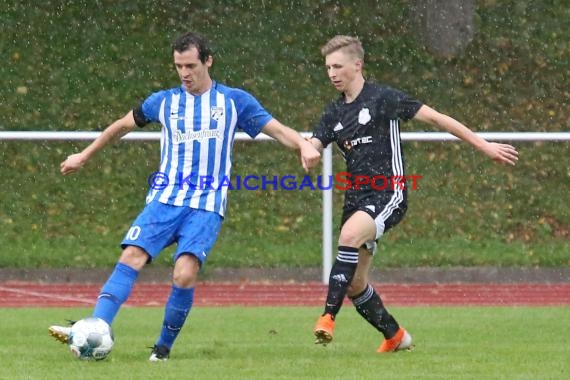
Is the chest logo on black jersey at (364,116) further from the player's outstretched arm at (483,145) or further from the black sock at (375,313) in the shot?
the black sock at (375,313)

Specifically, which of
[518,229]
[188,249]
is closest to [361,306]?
[188,249]

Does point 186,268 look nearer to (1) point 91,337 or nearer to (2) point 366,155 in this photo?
(1) point 91,337

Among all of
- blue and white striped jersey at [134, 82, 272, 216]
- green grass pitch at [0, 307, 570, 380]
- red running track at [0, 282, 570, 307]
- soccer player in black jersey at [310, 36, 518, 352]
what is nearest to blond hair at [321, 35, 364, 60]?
soccer player in black jersey at [310, 36, 518, 352]

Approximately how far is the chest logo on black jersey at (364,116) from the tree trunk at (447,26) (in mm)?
10924

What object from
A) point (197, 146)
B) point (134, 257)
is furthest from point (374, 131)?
point (134, 257)

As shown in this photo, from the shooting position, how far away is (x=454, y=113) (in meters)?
18.0

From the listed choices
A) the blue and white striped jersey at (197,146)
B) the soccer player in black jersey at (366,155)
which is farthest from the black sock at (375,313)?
the blue and white striped jersey at (197,146)

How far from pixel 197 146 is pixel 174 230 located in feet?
1.63

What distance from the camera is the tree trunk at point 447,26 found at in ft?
62.5

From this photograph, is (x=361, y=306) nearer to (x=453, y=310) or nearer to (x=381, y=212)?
(x=381, y=212)

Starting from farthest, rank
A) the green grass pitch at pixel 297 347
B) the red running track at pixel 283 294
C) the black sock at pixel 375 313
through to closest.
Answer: the red running track at pixel 283 294, the black sock at pixel 375 313, the green grass pitch at pixel 297 347

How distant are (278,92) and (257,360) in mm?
10499

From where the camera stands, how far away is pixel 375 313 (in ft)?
27.7

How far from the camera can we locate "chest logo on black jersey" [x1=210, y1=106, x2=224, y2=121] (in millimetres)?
7941
